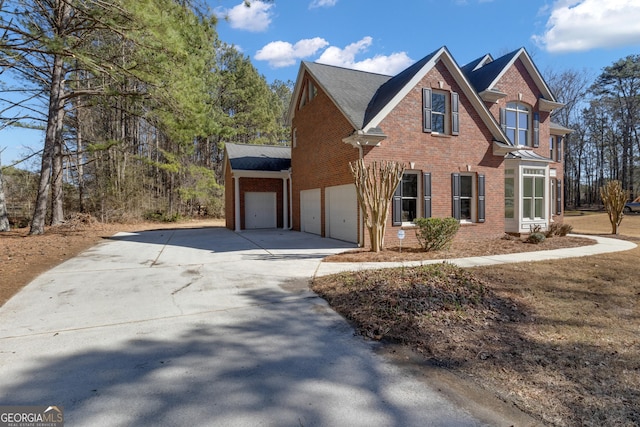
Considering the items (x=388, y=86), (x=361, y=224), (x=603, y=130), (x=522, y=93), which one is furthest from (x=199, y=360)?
(x=603, y=130)

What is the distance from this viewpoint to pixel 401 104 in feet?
38.1

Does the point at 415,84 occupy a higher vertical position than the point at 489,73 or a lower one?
lower

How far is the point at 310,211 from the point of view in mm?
15672

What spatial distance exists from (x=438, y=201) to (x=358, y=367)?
9973 millimetres

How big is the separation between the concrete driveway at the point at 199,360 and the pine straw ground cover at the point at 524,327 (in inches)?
23.4

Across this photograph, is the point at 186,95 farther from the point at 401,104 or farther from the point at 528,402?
the point at 528,402

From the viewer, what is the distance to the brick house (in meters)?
11.6

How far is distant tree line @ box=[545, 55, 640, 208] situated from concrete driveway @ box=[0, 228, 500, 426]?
40.8 metres

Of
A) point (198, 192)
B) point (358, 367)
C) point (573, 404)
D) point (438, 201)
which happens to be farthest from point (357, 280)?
point (198, 192)

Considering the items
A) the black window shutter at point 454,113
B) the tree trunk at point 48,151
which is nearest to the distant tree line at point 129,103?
the tree trunk at point 48,151

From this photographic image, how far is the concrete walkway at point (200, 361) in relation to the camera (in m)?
2.58

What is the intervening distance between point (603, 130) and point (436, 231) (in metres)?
45.6

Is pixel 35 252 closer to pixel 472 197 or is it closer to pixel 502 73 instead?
pixel 472 197

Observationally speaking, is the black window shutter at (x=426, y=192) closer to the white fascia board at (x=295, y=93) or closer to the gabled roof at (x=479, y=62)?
the white fascia board at (x=295, y=93)
